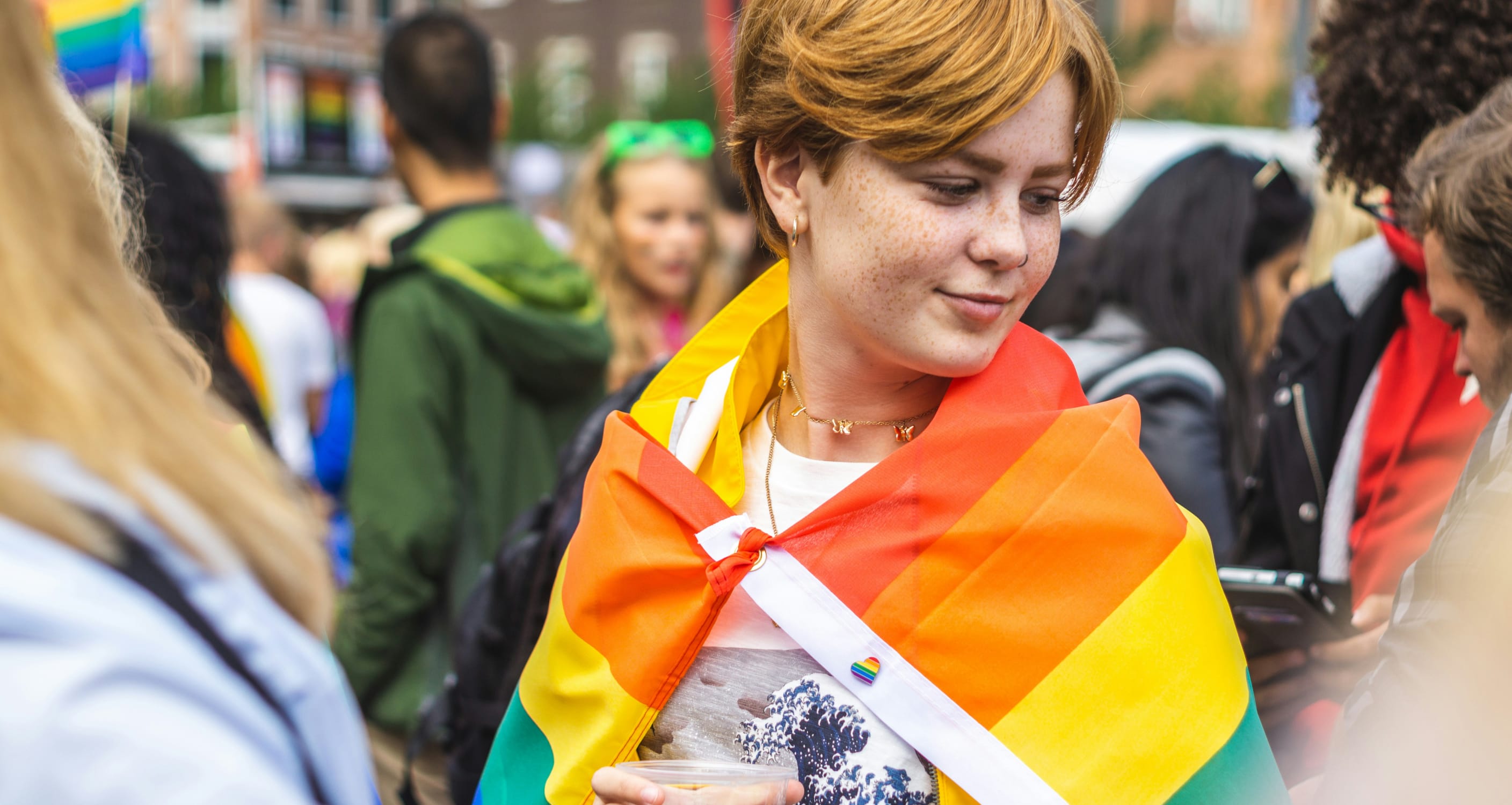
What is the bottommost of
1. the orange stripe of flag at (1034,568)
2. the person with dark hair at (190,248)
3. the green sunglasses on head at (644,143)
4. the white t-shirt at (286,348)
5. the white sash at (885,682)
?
the white t-shirt at (286,348)

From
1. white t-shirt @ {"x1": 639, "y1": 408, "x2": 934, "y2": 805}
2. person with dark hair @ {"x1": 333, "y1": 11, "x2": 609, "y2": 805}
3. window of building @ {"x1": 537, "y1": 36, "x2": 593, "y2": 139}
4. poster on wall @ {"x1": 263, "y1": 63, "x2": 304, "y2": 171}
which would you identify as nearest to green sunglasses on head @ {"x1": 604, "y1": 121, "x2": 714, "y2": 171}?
person with dark hair @ {"x1": 333, "y1": 11, "x2": 609, "y2": 805}

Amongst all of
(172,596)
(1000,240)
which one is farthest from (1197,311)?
(172,596)

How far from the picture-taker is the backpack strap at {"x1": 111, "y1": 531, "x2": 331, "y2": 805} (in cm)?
87

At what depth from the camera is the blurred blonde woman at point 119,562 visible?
0.80 metres

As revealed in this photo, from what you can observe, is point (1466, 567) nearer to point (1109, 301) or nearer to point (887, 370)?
point (887, 370)

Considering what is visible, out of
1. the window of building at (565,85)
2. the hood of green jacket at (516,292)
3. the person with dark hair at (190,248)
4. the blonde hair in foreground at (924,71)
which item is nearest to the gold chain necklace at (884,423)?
the blonde hair in foreground at (924,71)

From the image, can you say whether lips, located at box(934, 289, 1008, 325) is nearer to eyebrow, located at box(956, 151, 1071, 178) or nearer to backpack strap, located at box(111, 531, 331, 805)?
eyebrow, located at box(956, 151, 1071, 178)

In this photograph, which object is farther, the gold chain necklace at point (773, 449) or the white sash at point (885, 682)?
the gold chain necklace at point (773, 449)

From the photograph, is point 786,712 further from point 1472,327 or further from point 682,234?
point 682,234

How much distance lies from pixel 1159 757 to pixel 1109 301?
6.31 feet

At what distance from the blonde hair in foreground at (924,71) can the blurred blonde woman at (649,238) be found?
10.2 ft

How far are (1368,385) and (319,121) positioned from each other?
87.6 ft

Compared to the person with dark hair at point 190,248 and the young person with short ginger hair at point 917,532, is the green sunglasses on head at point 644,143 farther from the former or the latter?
the young person with short ginger hair at point 917,532

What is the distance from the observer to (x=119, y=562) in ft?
2.83
